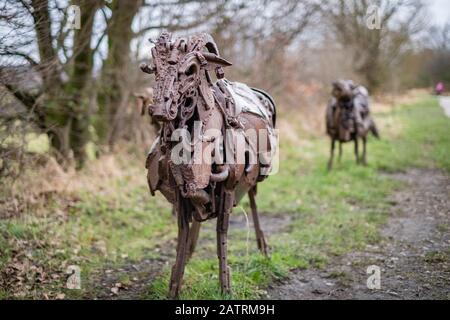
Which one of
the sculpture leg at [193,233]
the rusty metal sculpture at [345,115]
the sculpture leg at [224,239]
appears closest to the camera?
the sculpture leg at [224,239]

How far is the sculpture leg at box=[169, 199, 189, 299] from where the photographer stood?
431cm

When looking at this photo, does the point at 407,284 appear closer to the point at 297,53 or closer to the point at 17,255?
the point at 17,255

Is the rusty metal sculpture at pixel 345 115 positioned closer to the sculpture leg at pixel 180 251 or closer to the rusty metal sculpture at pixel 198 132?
the rusty metal sculpture at pixel 198 132

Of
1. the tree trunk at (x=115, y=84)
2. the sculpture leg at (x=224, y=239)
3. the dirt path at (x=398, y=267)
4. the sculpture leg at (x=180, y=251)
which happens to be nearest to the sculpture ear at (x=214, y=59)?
the sculpture leg at (x=224, y=239)

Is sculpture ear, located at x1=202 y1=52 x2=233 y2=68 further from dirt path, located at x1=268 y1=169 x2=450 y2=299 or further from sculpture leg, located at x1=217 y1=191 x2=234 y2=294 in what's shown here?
dirt path, located at x1=268 y1=169 x2=450 y2=299

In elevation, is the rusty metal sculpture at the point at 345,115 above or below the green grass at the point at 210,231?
above

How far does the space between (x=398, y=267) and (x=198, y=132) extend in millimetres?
3149

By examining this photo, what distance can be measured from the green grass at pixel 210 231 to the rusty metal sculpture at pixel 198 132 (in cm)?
87

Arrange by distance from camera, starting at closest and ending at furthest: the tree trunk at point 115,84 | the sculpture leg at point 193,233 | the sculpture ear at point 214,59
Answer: the sculpture ear at point 214,59 → the sculpture leg at point 193,233 → the tree trunk at point 115,84

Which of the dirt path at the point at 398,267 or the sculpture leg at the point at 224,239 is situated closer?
the sculpture leg at the point at 224,239

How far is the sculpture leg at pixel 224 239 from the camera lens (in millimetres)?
4258

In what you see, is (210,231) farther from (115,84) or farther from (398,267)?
(115,84)

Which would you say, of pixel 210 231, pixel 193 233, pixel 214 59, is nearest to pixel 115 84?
pixel 210 231
